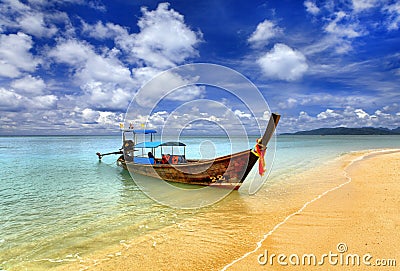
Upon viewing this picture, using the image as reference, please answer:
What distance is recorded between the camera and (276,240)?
5578mm

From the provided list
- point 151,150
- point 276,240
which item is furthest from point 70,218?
point 151,150

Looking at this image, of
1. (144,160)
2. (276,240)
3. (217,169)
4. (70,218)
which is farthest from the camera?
(144,160)

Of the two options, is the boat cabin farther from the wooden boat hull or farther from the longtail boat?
the wooden boat hull

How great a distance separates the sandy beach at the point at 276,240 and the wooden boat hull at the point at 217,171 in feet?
7.49

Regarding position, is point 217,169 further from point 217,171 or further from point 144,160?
point 144,160

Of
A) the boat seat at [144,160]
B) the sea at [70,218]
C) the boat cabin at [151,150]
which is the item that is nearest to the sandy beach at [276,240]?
the sea at [70,218]

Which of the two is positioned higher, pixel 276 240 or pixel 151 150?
pixel 151 150

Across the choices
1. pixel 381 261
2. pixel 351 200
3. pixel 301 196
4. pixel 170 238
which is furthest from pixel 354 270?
pixel 301 196

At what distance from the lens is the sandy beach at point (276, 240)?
468 cm

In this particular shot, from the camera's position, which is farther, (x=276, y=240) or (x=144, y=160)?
(x=144, y=160)

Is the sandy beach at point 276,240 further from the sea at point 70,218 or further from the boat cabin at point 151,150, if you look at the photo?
the boat cabin at point 151,150

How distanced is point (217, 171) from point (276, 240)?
19.9 feet

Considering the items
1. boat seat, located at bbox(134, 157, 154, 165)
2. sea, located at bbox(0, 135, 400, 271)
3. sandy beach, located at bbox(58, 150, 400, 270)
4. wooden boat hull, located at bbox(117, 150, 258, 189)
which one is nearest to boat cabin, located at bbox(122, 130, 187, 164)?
boat seat, located at bbox(134, 157, 154, 165)

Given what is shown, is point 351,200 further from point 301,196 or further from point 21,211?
point 21,211
